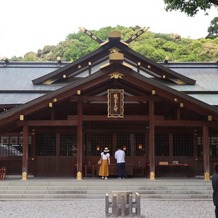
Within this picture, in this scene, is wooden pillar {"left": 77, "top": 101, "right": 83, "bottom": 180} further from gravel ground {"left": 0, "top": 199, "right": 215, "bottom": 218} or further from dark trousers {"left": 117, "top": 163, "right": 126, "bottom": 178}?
gravel ground {"left": 0, "top": 199, "right": 215, "bottom": 218}

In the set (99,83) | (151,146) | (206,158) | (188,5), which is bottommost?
(206,158)

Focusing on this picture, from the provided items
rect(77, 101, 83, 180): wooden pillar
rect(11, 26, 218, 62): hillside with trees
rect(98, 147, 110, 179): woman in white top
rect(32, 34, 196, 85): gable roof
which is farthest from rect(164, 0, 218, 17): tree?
rect(11, 26, 218, 62): hillside with trees

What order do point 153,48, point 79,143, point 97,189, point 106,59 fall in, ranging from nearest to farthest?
point 97,189, point 79,143, point 106,59, point 153,48

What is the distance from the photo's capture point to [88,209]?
38.0ft

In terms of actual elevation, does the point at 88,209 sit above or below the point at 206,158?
below

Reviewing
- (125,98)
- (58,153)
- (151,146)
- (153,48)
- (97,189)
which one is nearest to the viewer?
(97,189)

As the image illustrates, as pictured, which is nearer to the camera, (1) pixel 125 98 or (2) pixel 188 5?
(2) pixel 188 5

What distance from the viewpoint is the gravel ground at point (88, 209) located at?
416 inches

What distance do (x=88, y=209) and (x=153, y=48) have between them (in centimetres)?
4773

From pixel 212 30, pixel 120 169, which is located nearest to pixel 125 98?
pixel 120 169

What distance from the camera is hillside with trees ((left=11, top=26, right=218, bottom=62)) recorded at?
53.8 metres

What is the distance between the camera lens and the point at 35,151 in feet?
63.2

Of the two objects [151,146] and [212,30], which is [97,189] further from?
[212,30]

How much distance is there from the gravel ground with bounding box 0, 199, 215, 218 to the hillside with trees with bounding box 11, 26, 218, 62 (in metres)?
30.2
